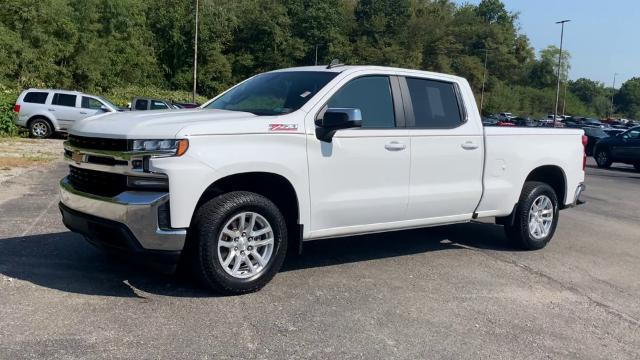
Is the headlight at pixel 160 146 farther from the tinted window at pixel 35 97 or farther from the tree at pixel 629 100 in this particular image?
the tree at pixel 629 100

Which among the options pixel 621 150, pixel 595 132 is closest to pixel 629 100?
pixel 595 132

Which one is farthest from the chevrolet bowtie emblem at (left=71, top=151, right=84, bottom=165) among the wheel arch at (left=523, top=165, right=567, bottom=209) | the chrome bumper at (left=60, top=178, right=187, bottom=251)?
the wheel arch at (left=523, top=165, right=567, bottom=209)

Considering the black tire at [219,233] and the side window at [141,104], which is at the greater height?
the side window at [141,104]

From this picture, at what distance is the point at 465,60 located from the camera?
3659 inches

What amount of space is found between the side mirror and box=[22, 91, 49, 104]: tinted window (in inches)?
730

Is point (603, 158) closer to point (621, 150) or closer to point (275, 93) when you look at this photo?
point (621, 150)

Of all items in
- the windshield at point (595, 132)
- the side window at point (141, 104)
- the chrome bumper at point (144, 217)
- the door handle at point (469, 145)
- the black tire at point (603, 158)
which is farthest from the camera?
the windshield at point (595, 132)

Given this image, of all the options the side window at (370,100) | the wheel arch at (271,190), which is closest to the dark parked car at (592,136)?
the side window at (370,100)

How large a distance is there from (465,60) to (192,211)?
9302 centimetres

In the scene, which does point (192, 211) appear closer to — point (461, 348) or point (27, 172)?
point (461, 348)

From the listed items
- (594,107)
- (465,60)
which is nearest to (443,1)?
(465,60)

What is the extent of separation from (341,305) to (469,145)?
2452mm

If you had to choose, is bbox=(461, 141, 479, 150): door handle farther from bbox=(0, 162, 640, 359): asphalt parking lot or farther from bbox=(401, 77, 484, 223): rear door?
bbox=(0, 162, 640, 359): asphalt parking lot

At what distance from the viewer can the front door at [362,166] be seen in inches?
211
